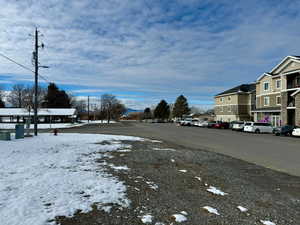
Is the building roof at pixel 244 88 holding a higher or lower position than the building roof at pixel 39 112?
higher

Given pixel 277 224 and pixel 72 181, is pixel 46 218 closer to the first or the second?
pixel 72 181

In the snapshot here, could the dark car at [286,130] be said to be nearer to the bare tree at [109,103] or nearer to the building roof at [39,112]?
the building roof at [39,112]

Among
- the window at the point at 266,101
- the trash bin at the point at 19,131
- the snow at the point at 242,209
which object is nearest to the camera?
the snow at the point at 242,209

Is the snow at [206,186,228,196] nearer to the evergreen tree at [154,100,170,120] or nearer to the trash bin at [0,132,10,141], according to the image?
the trash bin at [0,132,10,141]

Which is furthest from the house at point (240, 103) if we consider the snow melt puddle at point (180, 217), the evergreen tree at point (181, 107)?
the snow melt puddle at point (180, 217)

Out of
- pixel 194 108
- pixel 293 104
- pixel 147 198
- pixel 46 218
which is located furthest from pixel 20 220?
pixel 194 108

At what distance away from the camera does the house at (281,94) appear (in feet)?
104

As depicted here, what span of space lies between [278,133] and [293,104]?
970 cm

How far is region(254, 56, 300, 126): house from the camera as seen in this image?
31750 millimetres

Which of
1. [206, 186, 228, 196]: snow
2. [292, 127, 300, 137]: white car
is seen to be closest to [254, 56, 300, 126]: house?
[292, 127, 300, 137]: white car

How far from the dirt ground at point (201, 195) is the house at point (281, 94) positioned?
96.0ft

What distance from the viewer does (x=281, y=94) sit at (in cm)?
3431

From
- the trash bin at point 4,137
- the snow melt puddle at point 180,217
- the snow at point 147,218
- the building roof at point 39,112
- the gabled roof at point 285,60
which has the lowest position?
the snow melt puddle at point 180,217

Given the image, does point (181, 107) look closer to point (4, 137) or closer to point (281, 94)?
point (281, 94)
